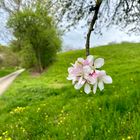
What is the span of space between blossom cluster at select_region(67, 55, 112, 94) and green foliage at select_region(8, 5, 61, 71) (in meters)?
36.9

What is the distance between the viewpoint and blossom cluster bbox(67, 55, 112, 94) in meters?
3.17

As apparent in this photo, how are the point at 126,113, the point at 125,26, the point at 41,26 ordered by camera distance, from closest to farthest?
the point at 126,113
the point at 125,26
the point at 41,26

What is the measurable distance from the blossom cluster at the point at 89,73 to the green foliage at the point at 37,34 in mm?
36859

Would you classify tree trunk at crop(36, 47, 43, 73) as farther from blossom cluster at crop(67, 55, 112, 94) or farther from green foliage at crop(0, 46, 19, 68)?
blossom cluster at crop(67, 55, 112, 94)

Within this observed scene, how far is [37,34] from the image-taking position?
4328 centimetres

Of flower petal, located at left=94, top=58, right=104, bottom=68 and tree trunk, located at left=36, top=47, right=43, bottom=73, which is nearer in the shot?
flower petal, located at left=94, top=58, right=104, bottom=68

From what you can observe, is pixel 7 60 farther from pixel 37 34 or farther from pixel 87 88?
pixel 87 88

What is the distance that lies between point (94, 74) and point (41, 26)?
39928mm

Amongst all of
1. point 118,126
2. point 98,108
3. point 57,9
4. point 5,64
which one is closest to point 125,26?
point 57,9

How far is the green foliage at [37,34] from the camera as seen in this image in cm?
4203

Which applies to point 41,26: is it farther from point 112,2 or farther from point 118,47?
point 112,2

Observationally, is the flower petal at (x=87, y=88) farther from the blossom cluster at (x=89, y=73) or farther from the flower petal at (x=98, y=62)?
the flower petal at (x=98, y=62)

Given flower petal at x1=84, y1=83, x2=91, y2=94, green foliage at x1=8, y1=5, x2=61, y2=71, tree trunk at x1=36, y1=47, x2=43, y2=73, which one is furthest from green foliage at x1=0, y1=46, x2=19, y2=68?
flower petal at x1=84, y1=83, x2=91, y2=94

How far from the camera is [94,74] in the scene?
3.19 metres
